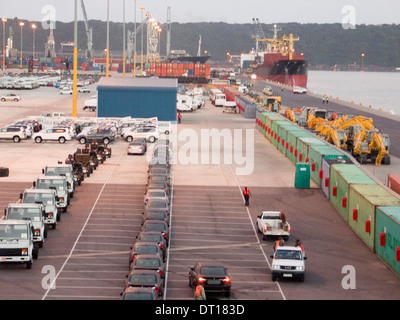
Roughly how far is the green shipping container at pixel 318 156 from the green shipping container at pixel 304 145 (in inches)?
37.1

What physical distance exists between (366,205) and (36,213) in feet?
48.6

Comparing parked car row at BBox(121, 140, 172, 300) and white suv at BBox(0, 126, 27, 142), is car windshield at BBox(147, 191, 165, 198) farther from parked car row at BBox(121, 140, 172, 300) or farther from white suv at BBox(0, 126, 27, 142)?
white suv at BBox(0, 126, 27, 142)

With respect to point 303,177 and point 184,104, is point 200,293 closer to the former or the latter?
point 303,177

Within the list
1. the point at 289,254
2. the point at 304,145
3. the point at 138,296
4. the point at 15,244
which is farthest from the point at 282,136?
the point at 138,296

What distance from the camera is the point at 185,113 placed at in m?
115

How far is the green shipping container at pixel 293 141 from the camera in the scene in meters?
64.9

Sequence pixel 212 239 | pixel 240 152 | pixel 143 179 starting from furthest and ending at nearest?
pixel 240 152
pixel 143 179
pixel 212 239

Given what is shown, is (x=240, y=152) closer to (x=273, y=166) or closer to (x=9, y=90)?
(x=273, y=166)

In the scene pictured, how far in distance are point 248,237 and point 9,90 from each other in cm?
13076

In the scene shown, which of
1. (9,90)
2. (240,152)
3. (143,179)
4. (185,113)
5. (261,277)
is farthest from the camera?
(9,90)

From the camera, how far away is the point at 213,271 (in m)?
30.5
